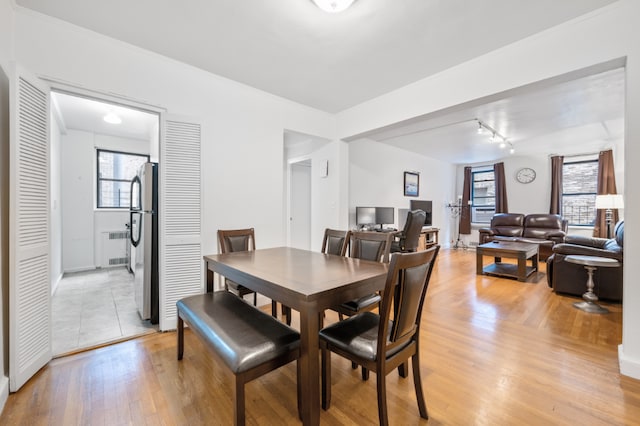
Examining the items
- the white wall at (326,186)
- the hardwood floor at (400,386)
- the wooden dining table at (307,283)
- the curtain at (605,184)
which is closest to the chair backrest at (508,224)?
the curtain at (605,184)

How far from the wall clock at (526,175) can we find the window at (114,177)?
30.0 ft

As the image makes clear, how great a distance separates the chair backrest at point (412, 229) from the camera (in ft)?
13.6

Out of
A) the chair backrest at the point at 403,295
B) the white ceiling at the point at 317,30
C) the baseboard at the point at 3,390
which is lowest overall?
the baseboard at the point at 3,390

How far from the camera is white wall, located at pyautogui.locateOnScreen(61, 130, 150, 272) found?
4.64 metres

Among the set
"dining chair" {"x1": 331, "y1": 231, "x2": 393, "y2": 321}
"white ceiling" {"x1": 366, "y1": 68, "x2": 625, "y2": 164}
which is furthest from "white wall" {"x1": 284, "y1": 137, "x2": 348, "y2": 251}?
"dining chair" {"x1": 331, "y1": 231, "x2": 393, "y2": 321}

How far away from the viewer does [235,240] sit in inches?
111

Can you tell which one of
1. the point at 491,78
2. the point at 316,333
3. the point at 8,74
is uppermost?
the point at 491,78

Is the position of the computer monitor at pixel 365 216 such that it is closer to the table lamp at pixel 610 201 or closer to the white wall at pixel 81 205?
the table lamp at pixel 610 201

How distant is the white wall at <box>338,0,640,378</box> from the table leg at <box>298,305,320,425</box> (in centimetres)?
225

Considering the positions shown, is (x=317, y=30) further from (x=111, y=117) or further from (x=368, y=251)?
(x=111, y=117)

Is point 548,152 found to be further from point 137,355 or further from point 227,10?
point 137,355

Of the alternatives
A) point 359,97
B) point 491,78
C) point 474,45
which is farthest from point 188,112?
point 491,78

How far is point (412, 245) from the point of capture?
175 inches

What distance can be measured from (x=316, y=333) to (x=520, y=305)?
3147 mm
